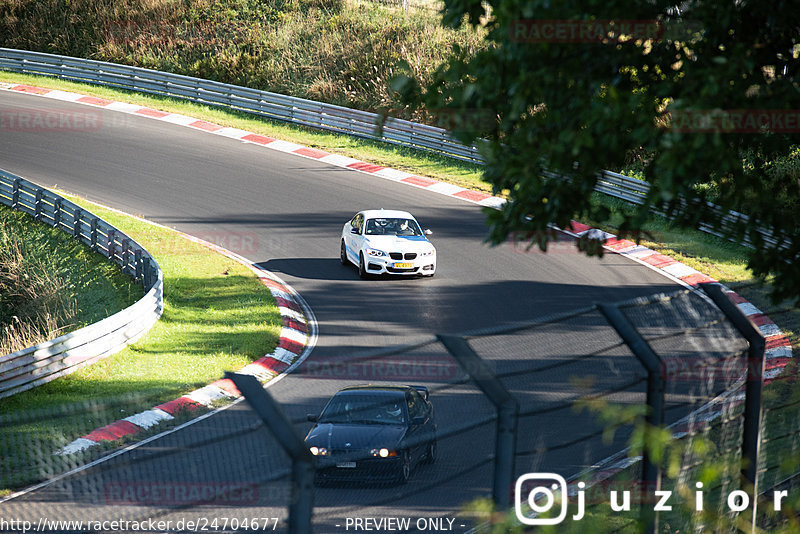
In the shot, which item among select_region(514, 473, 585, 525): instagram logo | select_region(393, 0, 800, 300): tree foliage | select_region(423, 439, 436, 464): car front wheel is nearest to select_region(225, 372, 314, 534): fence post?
select_region(423, 439, 436, 464): car front wheel

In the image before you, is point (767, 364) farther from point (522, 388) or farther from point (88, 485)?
point (88, 485)

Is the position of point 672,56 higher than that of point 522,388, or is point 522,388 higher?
point 672,56

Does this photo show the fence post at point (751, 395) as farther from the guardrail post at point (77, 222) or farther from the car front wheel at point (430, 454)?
the guardrail post at point (77, 222)

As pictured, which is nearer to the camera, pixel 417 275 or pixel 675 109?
pixel 675 109

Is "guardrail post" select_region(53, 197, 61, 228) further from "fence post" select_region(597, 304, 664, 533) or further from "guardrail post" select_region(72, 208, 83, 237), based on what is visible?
"fence post" select_region(597, 304, 664, 533)

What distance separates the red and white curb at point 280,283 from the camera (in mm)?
6559

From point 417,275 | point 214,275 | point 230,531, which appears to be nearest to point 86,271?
point 214,275

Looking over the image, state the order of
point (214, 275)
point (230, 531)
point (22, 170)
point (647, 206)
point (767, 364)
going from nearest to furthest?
point (647, 206), point (230, 531), point (767, 364), point (214, 275), point (22, 170)

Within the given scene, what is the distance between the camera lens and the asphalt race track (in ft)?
14.1

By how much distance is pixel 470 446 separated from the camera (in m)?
4.80

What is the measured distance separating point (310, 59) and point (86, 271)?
17.8 m

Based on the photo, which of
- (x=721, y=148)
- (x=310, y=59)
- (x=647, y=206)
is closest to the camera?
(x=721, y=148)

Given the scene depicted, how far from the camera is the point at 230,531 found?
512 centimetres

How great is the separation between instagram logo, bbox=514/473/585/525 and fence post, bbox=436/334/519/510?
17 centimetres
